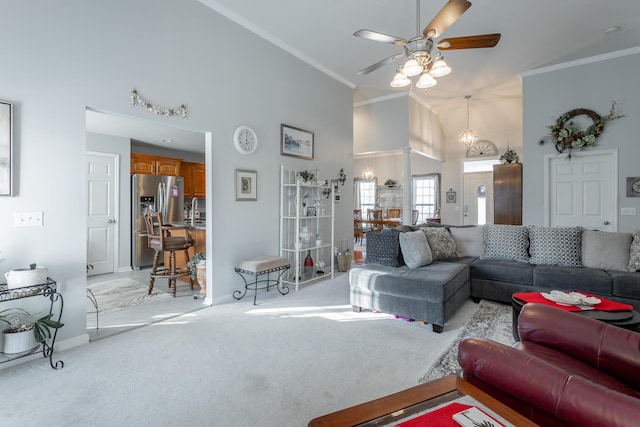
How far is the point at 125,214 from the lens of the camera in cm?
572

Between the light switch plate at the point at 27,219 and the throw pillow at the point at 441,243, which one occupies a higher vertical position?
the light switch plate at the point at 27,219

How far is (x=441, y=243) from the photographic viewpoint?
4.03 meters

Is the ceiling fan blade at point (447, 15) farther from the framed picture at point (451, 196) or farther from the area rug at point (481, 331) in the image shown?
the framed picture at point (451, 196)

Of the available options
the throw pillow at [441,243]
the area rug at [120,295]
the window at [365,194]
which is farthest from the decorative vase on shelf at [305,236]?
the window at [365,194]

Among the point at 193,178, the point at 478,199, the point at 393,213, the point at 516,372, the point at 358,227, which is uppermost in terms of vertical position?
the point at 193,178

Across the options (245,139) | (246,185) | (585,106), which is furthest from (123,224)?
(585,106)

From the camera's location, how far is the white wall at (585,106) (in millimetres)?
4652

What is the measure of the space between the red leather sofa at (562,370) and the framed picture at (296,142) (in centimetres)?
364

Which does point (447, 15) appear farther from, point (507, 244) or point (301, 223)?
point (301, 223)

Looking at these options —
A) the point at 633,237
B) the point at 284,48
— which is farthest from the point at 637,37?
the point at 284,48

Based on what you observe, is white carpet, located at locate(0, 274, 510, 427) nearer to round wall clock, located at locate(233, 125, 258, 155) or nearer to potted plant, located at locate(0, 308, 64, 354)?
potted plant, located at locate(0, 308, 64, 354)

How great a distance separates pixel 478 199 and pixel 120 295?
8.45 m

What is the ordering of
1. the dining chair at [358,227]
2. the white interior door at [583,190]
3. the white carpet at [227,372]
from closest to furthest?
the white carpet at [227,372] < the white interior door at [583,190] < the dining chair at [358,227]

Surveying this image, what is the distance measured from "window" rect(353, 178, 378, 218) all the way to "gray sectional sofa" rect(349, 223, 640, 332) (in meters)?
6.85
